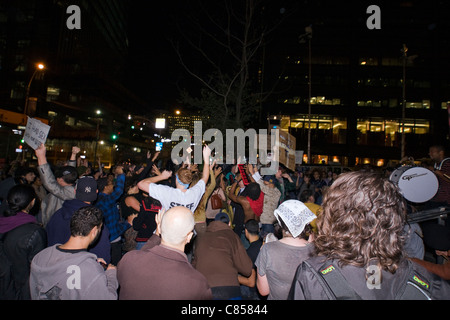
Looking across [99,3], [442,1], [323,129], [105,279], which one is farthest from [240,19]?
[99,3]

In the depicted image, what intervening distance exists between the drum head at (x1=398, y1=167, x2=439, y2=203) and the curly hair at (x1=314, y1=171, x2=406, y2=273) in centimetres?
348

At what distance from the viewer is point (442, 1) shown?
34.2 metres

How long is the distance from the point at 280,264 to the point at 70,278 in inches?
78.6

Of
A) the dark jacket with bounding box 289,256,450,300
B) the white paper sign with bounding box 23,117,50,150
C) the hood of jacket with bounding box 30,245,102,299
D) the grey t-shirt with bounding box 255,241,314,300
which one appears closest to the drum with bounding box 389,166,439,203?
the grey t-shirt with bounding box 255,241,314,300

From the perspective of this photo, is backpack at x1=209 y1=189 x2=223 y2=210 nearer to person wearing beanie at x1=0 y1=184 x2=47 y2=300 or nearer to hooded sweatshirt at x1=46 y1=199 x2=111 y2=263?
hooded sweatshirt at x1=46 y1=199 x2=111 y2=263

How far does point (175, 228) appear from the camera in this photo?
7.01 feet

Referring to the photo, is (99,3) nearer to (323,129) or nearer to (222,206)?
(323,129)

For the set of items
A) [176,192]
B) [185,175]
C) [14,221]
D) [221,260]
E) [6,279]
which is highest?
[185,175]

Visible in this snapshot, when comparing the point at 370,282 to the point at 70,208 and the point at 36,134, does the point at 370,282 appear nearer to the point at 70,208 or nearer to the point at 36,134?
the point at 70,208

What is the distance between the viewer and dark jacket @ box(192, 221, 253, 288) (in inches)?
105

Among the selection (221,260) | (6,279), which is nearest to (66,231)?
(6,279)

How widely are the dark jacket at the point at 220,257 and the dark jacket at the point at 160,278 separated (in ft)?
2.25
